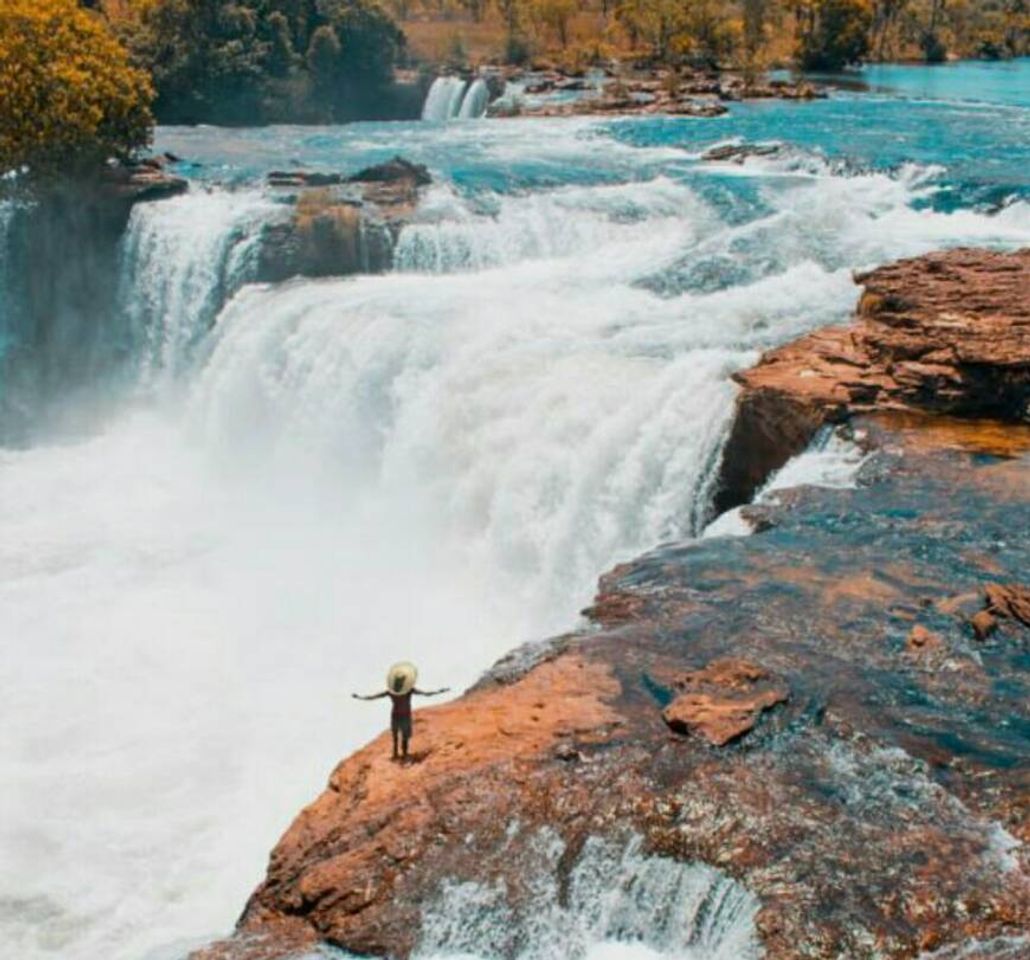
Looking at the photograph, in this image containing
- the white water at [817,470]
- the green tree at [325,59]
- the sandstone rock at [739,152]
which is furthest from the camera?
the green tree at [325,59]

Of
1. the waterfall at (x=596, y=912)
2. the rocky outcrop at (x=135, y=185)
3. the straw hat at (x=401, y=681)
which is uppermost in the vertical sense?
the rocky outcrop at (x=135, y=185)

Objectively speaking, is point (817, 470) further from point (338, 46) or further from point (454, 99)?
point (338, 46)

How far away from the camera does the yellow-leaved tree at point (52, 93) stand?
1035 inches

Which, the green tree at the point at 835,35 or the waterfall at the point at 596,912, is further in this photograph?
the green tree at the point at 835,35

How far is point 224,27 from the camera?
50000mm

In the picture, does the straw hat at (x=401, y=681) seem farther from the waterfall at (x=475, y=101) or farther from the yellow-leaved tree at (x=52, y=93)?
the waterfall at (x=475, y=101)

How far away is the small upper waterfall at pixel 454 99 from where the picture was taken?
50406 mm

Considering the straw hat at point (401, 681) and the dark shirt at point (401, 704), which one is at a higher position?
the straw hat at point (401, 681)

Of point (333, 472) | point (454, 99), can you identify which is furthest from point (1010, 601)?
point (454, 99)

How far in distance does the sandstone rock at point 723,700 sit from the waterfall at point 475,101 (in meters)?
44.1

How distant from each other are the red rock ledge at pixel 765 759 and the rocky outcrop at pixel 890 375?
6.87 ft

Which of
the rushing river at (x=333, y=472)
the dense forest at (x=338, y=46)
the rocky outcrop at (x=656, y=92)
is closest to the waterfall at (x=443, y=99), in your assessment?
the dense forest at (x=338, y=46)

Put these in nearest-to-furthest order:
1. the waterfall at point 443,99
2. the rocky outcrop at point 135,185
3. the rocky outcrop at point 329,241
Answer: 1. the rocky outcrop at point 329,241
2. the rocky outcrop at point 135,185
3. the waterfall at point 443,99

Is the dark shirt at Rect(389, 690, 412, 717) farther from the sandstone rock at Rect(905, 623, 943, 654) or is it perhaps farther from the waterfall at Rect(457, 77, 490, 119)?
the waterfall at Rect(457, 77, 490, 119)
